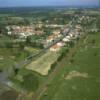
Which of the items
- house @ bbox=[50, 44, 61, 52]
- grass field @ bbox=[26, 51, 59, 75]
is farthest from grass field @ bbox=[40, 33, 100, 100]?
house @ bbox=[50, 44, 61, 52]

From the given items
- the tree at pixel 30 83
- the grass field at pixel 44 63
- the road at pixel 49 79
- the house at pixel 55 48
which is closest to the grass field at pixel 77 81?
the road at pixel 49 79

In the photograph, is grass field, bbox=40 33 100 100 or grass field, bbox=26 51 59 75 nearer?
grass field, bbox=40 33 100 100

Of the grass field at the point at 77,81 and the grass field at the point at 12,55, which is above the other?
the grass field at the point at 77,81

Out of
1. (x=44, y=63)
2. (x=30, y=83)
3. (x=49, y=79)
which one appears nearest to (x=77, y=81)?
(x=49, y=79)

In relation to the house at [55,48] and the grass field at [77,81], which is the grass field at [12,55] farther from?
the grass field at [77,81]

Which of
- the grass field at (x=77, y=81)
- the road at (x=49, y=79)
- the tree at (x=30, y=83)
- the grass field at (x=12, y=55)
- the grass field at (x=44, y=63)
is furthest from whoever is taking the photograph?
the grass field at (x=12, y=55)

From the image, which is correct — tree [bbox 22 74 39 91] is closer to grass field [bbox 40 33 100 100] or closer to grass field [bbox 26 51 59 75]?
grass field [bbox 40 33 100 100]

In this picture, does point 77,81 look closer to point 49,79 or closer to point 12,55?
point 49,79
